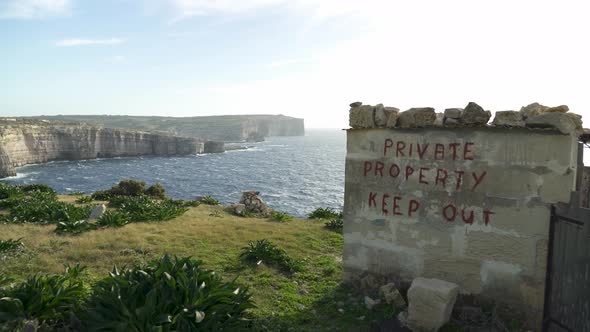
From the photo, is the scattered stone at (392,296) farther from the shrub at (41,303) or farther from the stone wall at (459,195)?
the shrub at (41,303)

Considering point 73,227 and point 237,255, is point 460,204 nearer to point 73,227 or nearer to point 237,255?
point 237,255

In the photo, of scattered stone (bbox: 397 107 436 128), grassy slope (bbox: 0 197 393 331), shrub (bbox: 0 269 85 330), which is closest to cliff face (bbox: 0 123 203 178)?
grassy slope (bbox: 0 197 393 331)

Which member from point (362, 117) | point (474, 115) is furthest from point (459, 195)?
point (362, 117)

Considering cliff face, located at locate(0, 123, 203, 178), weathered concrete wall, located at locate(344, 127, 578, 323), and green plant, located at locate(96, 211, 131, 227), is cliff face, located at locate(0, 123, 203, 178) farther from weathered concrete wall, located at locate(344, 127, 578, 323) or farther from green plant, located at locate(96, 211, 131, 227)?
weathered concrete wall, located at locate(344, 127, 578, 323)

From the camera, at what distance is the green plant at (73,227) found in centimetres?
1220

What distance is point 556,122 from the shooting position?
5586 mm

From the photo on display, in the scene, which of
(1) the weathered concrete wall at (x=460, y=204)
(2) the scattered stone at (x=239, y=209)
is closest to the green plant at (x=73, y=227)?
(2) the scattered stone at (x=239, y=209)

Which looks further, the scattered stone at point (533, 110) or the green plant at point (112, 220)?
the green plant at point (112, 220)

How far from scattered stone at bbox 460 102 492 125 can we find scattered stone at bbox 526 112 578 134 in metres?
0.70

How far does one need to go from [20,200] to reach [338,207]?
117 feet

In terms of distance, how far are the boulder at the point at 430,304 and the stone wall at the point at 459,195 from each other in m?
0.74

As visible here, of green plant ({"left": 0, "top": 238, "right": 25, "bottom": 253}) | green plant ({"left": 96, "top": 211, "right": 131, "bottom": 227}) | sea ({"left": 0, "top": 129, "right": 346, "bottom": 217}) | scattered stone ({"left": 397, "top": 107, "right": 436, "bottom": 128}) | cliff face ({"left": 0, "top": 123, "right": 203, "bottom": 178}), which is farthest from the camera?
cliff face ({"left": 0, "top": 123, "right": 203, "bottom": 178})

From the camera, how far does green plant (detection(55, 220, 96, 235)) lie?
12.2 meters

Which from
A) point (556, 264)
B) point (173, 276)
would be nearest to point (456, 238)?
point (556, 264)
